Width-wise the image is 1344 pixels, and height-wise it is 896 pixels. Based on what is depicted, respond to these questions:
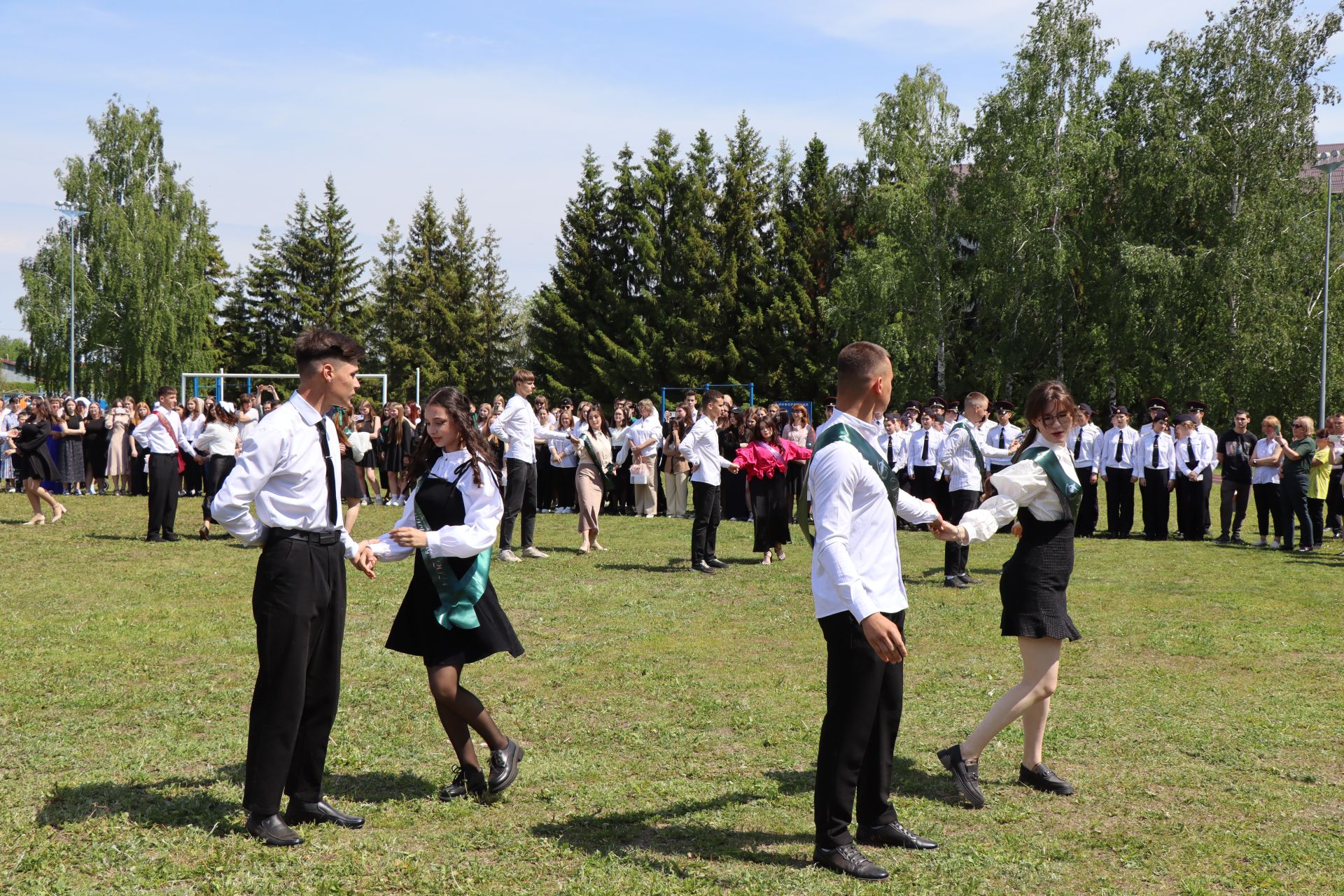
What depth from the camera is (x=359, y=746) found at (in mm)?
5910

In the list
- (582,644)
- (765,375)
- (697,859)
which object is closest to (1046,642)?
(697,859)

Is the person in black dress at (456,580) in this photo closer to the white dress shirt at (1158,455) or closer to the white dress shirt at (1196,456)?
the white dress shirt at (1158,455)

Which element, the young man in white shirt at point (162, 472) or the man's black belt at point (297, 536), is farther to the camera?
the young man in white shirt at point (162, 472)

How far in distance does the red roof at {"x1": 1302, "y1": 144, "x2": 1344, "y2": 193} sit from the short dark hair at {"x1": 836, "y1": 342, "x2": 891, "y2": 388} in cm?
3235

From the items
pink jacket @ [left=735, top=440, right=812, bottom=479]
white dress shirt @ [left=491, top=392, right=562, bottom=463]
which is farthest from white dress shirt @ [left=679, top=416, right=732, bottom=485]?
white dress shirt @ [left=491, top=392, right=562, bottom=463]

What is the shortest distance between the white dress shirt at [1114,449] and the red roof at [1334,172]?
59.9 ft

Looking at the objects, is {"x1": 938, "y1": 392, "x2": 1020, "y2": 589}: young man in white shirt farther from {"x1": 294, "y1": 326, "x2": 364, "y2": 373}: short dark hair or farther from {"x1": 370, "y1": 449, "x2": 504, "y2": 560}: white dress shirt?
{"x1": 294, "y1": 326, "x2": 364, "y2": 373}: short dark hair

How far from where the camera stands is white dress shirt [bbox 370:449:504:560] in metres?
4.80

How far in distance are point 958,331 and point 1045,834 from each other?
37833 mm

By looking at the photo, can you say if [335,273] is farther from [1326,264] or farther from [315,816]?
[315,816]

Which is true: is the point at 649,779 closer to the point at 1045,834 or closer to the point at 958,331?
the point at 1045,834

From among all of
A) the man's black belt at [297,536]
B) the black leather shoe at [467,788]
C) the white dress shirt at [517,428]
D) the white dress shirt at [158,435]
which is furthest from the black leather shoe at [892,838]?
the white dress shirt at [158,435]

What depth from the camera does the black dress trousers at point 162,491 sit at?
49.4ft

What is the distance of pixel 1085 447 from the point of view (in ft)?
59.4
